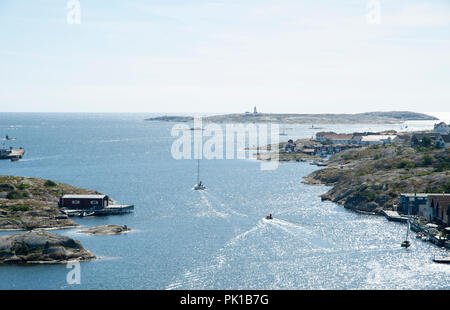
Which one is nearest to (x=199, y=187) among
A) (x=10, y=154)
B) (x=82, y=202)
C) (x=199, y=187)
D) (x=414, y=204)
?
(x=199, y=187)

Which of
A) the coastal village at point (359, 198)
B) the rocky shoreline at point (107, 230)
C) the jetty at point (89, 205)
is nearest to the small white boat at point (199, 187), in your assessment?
the coastal village at point (359, 198)

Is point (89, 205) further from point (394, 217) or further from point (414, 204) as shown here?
point (414, 204)

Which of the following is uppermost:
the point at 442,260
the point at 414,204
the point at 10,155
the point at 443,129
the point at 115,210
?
the point at 443,129

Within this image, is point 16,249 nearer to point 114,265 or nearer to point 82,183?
point 114,265

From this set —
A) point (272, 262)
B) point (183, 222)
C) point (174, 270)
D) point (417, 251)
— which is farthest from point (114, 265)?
point (417, 251)

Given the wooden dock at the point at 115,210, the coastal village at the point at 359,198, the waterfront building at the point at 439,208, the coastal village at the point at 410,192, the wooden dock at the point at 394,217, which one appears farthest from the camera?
the wooden dock at the point at 115,210

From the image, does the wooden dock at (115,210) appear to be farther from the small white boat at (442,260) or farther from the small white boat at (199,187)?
the small white boat at (442,260)

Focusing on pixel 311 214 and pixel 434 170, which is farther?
pixel 434 170
